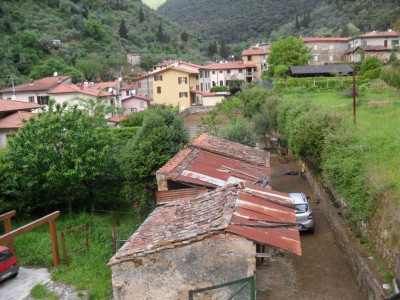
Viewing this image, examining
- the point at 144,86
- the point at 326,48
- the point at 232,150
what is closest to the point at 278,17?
the point at 326,48

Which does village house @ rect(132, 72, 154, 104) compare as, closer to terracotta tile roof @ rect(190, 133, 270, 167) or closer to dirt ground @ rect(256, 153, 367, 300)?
terracotta tile roof @ rect(190, 133, 270, 167)

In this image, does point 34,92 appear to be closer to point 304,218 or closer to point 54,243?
point 54,243

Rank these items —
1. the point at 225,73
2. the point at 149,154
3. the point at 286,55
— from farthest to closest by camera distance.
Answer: the point at 225,73 → the point at 286,55 → the point at 149,154

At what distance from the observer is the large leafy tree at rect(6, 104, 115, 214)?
1817 cm

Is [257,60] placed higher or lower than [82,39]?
lower

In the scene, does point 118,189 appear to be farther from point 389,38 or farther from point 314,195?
point 389,38

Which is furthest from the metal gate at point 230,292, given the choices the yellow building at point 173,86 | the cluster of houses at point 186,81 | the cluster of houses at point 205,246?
the yellow building at point 173,86

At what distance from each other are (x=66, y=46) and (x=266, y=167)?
3216 inches

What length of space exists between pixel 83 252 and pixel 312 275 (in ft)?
27.6

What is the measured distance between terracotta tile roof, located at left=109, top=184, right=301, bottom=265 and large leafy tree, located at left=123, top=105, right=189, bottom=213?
16.3 ft

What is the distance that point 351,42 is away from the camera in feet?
253

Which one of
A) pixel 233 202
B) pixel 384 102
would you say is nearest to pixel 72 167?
pixel 233 202

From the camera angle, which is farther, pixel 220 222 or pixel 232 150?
pixel 232 150

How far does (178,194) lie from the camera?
1193 cm
